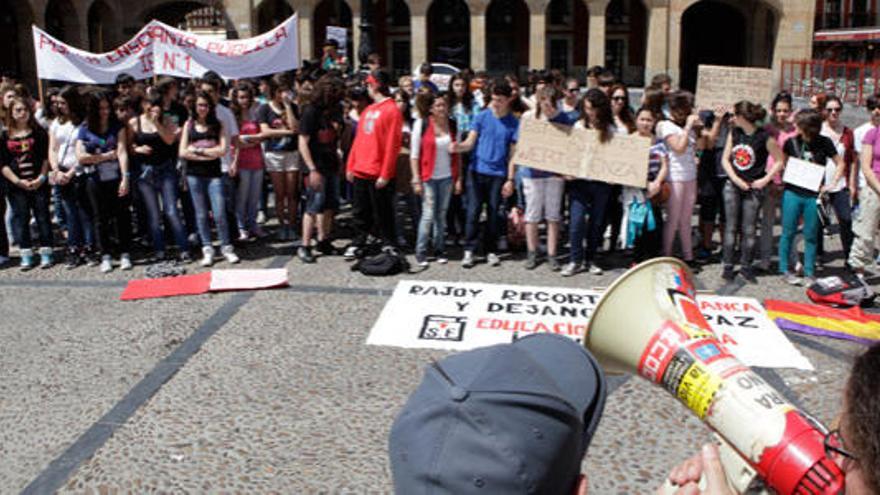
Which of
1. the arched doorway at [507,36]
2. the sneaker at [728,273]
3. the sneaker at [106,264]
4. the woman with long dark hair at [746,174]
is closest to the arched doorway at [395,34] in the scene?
the arched doorway at [507,36]

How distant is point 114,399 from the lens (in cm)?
474

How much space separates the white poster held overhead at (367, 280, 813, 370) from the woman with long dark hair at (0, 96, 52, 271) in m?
3.79

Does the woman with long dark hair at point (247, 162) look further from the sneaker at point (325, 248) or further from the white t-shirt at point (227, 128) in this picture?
the sneaker at point (325, 248)

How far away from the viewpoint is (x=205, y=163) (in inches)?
304

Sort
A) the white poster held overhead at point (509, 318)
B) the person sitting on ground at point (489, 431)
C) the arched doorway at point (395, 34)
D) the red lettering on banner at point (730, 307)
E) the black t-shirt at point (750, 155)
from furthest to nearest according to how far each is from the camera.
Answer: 1. the arched doorway at point (395, 34)
2. the black t-shirt at point (750, 155)
3. the red lettering on banner at point (730, 307)
4. the white poster held overhead at point (509, 318)
5. the person sitting on ground at point (489, 431)

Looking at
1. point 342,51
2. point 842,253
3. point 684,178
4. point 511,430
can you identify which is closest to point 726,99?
point 684,178

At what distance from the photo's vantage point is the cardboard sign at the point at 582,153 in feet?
23.6

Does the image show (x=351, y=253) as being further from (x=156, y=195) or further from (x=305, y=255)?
(x=156, y=195)

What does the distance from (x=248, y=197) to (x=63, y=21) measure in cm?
2956

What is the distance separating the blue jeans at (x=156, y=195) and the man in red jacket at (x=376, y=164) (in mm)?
1735

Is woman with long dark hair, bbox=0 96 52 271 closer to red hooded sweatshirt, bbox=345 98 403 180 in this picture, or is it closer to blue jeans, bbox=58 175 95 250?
blue jeans, bbox=58 175 95 250

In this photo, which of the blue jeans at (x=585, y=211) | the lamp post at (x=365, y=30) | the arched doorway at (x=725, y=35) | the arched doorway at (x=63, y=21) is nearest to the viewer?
the blue jeans at (x=585, y=211)

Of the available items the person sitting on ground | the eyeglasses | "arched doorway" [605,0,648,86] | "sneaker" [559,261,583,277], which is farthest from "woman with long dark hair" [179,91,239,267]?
"arched doorway" [605,0,648,86]

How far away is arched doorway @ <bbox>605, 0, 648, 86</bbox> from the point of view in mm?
39281
